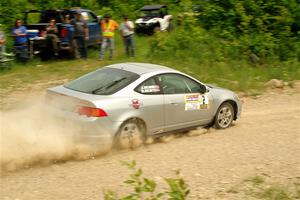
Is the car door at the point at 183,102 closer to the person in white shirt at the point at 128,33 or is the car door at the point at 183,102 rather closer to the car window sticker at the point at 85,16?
the person in white shirt at the point at 128,33

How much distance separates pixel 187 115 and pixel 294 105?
4.82m

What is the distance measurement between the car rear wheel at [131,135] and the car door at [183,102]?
0.61m

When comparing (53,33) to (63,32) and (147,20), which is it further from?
(147,20)

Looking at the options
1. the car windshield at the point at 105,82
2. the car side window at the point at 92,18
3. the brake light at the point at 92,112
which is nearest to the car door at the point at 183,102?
the car windshield at the point at 105,82

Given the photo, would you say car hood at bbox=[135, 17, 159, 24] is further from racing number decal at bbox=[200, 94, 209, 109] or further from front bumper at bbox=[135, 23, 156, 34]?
racing number decal at bbox=[200, 94, 209, 109]

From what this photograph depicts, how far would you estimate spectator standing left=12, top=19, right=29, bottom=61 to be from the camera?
1612cm

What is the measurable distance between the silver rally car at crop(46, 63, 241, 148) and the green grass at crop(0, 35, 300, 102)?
5048 millimetres

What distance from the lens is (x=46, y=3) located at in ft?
72.2

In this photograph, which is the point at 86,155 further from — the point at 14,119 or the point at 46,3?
the point at 46,3

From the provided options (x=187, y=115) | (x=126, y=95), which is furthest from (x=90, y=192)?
(x=187, y=115)

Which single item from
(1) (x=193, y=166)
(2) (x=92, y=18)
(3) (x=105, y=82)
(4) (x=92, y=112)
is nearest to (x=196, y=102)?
(3) (x=105, y=82)

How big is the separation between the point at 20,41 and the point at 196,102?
8.63 meters

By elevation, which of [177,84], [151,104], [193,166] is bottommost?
[193,166]

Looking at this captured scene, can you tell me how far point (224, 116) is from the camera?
10.2 metres
